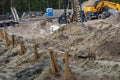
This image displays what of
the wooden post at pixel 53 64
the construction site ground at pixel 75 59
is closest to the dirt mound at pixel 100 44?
the construction site ground at pixel 75 59

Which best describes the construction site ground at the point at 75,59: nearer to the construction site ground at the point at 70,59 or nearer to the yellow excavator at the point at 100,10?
the construction site ground at the point at 70,59

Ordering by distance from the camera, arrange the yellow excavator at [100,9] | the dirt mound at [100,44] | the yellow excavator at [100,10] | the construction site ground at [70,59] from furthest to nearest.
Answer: the yellow excavator at [100,9], the yellow excavator at [100,10], the dirt mound at [100,44], the construction site ground at [70,59]

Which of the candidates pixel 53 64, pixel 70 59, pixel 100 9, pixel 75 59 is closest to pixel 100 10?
pixel 100 9

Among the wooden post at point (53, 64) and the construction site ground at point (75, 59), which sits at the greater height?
the wooden post at point (53, 64)

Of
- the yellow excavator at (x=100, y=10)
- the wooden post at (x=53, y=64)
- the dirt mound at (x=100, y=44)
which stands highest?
the wooden post at (x=53, y=64)

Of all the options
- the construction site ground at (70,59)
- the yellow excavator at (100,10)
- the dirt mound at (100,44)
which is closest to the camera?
the construction site ground at (70,59)

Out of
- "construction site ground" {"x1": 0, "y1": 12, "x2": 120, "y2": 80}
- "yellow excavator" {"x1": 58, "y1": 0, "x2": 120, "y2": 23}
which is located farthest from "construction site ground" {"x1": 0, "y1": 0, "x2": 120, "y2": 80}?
"yellow excavator" {"x1": 58, "y1": 0, "x2": 120, "y2": 23}

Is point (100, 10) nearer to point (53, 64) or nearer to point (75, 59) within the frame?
point (75, 59)

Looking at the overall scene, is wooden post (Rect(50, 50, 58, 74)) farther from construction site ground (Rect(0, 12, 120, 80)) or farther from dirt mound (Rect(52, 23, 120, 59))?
dirt mound (Rect(52, 23, 120, 59))

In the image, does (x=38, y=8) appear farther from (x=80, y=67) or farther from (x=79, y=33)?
(x=80, y=67)

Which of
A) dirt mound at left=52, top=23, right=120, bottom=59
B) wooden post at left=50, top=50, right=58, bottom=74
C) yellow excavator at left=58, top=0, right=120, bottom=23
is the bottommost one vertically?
yellow excavator at left=58, top=0, right=120, bottom=23

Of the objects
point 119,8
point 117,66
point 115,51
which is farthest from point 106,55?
point 119,8

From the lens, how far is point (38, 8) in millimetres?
68562

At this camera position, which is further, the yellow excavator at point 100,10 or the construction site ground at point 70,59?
the yellow excavator at point 100,10
